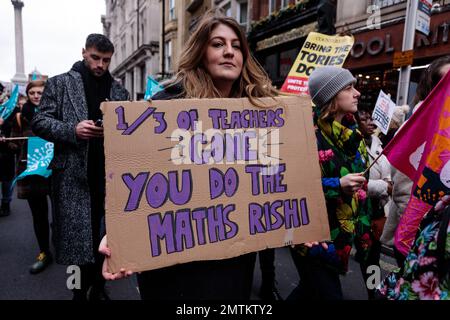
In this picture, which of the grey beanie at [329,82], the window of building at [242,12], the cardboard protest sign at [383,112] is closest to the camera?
the grey beanie at [329,82]

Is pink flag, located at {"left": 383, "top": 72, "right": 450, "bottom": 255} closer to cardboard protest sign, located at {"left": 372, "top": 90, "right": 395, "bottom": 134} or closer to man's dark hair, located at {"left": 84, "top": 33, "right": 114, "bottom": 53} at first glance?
cardboard protest sign, located at {"left": 372, "top": 90, "right": 395, "bottom": 134}

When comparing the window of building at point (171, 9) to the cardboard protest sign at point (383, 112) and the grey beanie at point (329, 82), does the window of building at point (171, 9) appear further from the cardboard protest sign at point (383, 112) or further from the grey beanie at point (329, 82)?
the grey beanie at point (329, 82)

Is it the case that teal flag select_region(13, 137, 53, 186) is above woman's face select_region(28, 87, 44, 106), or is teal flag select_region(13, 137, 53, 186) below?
below

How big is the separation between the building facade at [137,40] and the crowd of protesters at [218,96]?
1932 centimetres

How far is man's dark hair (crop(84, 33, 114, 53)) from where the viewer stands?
2283mm

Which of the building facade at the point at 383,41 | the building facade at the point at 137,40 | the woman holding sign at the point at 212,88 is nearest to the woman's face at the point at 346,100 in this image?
the woman holding sign at the point at 212,88

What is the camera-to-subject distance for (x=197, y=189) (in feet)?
4.39

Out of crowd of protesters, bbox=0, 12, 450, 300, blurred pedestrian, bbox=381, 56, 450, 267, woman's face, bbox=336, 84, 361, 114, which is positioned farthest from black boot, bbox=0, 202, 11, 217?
blurred pedestrian, bbox=381, 56, 450, 267

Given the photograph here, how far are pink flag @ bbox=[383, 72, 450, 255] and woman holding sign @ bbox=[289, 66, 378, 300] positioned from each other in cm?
25

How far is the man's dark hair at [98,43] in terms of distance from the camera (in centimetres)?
228

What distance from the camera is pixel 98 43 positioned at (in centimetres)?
229

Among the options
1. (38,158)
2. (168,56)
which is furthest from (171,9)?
(38,158)

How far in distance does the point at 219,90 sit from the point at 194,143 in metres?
0.39
